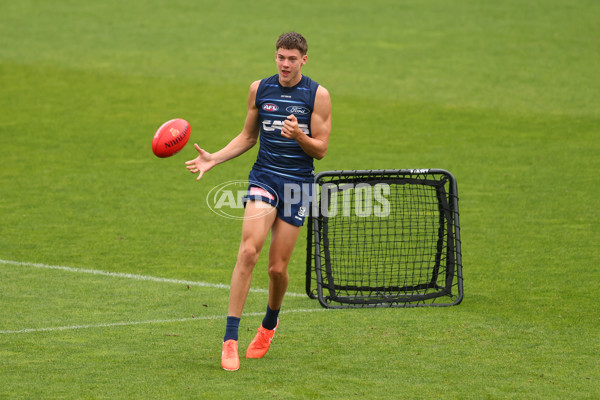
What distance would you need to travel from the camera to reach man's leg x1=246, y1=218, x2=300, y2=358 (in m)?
6.97

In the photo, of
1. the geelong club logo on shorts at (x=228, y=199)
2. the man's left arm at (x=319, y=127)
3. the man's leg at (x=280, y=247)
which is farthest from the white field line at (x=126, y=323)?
the geelong club logo on shorts at (x=228, y=199)

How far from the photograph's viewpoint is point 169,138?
721cm

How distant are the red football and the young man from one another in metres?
0.29

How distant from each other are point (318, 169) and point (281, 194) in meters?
7.75

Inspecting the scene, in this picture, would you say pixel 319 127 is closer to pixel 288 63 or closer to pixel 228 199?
pixel 288 63

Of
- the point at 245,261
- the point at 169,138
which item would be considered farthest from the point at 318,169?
the point at 245,261

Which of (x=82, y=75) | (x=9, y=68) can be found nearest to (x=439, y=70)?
(x=82, y=75)

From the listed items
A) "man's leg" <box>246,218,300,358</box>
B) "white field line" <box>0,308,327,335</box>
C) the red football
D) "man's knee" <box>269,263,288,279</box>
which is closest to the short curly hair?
the red football

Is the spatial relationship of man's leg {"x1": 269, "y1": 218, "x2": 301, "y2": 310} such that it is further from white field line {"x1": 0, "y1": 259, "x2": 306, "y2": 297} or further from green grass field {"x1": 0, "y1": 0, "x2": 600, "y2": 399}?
white field line {"x1": 0, "y1": 259, "x2": 306, "y2": 297}

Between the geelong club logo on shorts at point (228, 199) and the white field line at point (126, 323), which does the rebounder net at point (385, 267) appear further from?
the geelong club logo on shorts at point (228, 199)

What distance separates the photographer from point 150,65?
22.8 metres

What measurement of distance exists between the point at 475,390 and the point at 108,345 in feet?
9.69

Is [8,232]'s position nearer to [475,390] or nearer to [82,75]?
[475,390]

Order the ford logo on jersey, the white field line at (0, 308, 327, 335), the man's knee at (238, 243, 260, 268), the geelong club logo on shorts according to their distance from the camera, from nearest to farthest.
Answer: the man's knee at (238, 243, 260, 268) → the ford logo on jersey → the white field line at (0, 308, 327, 335) → the geelong club logo on shorts
